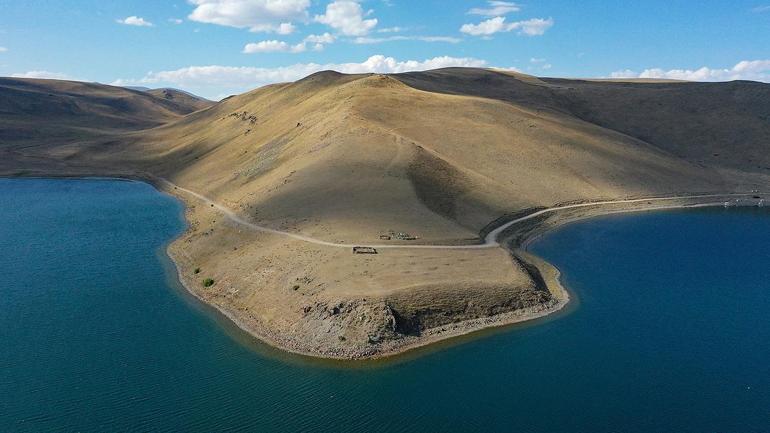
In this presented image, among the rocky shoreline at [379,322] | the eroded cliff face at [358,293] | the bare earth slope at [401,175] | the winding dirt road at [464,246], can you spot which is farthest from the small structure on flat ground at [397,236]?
the rocky shoreline at [379,322]

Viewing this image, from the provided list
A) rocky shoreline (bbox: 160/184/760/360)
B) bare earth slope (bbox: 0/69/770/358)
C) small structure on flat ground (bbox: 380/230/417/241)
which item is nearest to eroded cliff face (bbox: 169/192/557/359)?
rocky shoreline (bbox: 160/184/760/360)

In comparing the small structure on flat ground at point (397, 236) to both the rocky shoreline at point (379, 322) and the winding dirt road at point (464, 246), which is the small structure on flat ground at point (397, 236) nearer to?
the winding dirt road at point (464, 246)

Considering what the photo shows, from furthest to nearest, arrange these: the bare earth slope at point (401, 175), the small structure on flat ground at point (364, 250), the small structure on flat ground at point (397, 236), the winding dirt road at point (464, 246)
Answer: the small structure on flat ground at point (397, 236)
the winding dirt road at point (464, 246)
the small structure on flat ground at point (364, 250)
the bare earth slope at point (401, 175)

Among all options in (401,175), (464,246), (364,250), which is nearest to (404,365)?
(364,250)

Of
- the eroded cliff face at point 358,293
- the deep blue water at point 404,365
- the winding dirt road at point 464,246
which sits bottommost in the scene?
the deep blue water at point 404,365

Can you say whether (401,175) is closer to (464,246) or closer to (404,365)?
(464,246)

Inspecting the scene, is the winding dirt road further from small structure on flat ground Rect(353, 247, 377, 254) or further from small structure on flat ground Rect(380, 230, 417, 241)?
small structure on flat ground Rect(380, 230, 417, 241)

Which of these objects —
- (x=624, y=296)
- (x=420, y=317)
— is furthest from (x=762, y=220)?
(x=420, y=317)
